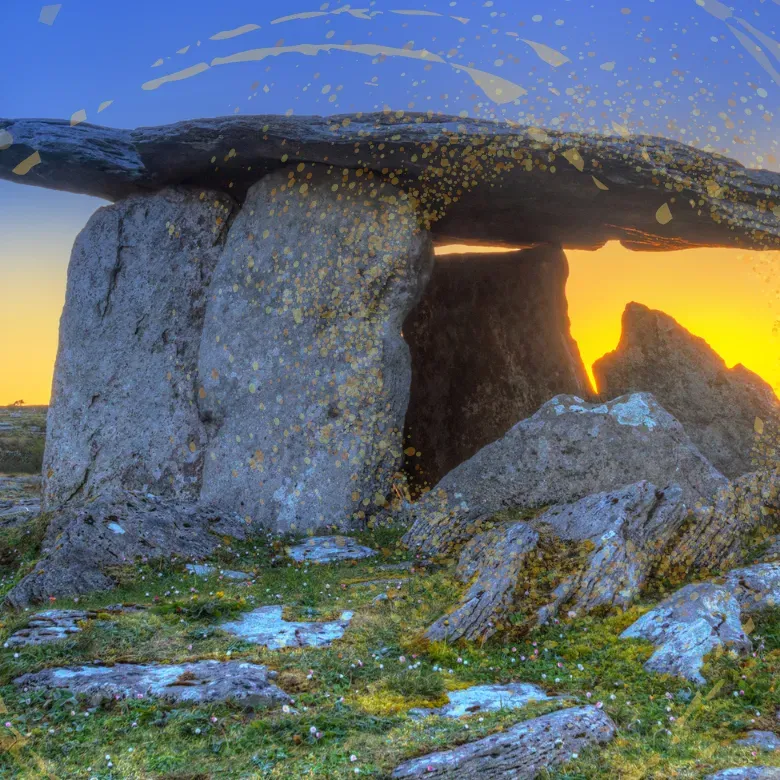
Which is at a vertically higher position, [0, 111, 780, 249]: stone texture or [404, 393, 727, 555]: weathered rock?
[0, 111, 780, 249]: stone texture

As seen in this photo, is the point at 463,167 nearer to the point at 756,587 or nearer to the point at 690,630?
the point at 756,587

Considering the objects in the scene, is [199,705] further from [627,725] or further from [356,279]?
[356,279]

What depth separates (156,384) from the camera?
60.2ft

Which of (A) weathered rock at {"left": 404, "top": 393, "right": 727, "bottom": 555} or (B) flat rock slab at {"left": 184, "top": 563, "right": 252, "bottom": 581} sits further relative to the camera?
(A) weathered rock at {"left": 404, "top": 393, "right": 727, "bottom": 555}

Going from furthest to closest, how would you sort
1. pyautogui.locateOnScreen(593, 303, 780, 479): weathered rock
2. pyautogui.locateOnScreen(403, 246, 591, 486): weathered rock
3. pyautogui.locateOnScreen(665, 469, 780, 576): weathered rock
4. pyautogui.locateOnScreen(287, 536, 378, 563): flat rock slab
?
1. pyautogui.locateOnScreen(403, 246, 591, 486): weathered rock
2. pyautogui.locateOnScreen(593, 303, 780, 479): weathered rock
3. pyautogui.locateOnScreen(287, 536, 378, 563): flat rock slab
4. pyautogui.locateOnScreen(665, 469, 780, 576): weathered rock

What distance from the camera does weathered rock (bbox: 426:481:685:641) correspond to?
9469 millimetres

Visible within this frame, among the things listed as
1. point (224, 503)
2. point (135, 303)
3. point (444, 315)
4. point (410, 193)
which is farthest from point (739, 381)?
point (135, 303)

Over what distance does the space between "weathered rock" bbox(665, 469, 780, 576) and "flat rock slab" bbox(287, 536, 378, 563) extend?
15.7 feet

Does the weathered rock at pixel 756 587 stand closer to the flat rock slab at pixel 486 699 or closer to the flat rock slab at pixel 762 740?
the flat rock slab at pixel 762 740

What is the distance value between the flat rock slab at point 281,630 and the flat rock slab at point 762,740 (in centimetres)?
397

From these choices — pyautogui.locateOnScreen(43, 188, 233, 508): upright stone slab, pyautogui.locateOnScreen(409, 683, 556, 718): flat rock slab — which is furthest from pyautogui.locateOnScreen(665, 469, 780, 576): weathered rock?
pyautogui.locateOnScreen(43, 188, 233, 508): upright stone slab

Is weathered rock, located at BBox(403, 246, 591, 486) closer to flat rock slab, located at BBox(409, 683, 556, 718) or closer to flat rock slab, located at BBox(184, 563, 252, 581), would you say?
flat rock slab, located at BBox(184, 563, 252, 581)

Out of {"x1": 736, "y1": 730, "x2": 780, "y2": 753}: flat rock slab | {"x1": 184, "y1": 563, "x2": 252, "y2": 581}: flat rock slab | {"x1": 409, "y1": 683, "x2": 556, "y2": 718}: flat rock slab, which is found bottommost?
{"x1": 184, "y1": 563, "x2": 252, "y2": 581}: flat rock slab

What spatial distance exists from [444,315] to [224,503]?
26.7 ft
